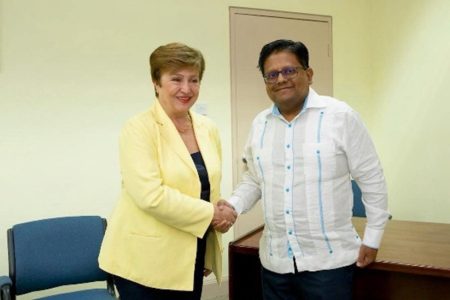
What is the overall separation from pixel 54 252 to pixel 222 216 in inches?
46.8

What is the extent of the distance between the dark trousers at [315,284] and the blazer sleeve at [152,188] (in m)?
0.35

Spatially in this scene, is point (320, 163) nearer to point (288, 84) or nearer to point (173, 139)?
point (288, 84)

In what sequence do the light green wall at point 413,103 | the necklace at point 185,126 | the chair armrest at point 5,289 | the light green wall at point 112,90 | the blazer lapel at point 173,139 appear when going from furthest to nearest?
the light green wall at point 413,103
the light green wall at point 112,90
the chair armrest at point 5,289
the necklace at point 185,126
the blazer lapel at point 173,139

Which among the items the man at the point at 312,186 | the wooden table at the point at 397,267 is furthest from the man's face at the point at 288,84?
the wooden table at the point at 397,267

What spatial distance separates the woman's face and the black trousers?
1.69 ft

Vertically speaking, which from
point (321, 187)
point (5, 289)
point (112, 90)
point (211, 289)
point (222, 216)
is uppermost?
point (112, 90)

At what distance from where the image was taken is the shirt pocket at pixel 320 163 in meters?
1.42

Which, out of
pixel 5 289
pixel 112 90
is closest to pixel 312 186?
pixel 5 289

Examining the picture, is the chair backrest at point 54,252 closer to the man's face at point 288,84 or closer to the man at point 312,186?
the man at point 312,186

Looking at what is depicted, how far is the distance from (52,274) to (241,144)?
1727 millimetres

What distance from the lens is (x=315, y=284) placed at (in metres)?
1.43

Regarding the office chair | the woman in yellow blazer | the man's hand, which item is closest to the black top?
the woman in yellow blazer

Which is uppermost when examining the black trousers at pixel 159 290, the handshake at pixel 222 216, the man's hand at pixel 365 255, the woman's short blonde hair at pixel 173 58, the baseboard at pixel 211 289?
the woman's short blonde hair at pixel 173 58

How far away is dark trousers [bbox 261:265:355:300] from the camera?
1.42 meters
